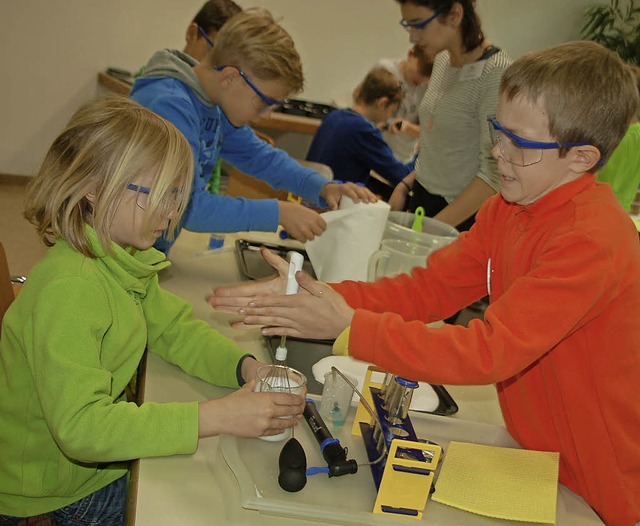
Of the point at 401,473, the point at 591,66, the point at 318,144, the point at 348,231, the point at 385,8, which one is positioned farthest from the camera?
the point at 385,8

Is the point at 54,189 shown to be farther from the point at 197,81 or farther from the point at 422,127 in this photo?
the point at 422,127

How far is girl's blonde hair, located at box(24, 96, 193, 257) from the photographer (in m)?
1.06

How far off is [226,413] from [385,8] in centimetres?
459

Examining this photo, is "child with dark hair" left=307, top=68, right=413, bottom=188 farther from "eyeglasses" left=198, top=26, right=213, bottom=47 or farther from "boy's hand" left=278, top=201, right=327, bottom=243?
"boy's hand" left=278, top=201, right=327, bottom=243

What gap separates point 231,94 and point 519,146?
2.92ft

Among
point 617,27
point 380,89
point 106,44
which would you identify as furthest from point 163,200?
point 617,27

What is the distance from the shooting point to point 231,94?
1.75 meters

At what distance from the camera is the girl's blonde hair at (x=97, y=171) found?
1.06m

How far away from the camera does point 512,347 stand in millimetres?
970

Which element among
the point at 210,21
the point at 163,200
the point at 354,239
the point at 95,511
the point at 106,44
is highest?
the point at 210,21

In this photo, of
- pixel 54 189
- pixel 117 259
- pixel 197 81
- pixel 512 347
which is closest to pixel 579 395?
pixel 512 347

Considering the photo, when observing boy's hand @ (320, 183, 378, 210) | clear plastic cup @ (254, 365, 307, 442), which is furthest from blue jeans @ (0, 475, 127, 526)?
boy's hand @ (320, 183, 378, 210)

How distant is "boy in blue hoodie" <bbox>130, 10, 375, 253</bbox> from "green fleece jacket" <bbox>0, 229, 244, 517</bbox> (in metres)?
0.42

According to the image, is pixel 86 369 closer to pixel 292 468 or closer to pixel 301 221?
pixel 292 468
